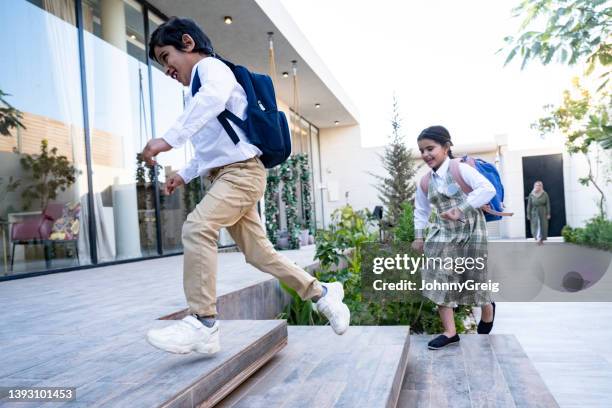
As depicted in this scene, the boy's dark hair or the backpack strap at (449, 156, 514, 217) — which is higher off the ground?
the boy's dark hair

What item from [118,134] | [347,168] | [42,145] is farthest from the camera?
[347,168]

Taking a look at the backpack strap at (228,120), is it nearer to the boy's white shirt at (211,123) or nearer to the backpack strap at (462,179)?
the boy's white shirt at (211,123)

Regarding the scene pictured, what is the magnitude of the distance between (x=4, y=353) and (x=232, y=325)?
3.23 ft

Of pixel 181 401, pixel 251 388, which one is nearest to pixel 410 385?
pixel 251 388

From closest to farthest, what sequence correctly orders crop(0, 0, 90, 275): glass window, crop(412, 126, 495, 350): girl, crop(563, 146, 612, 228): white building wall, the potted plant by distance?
crop(412, 126, 495, 350): girl, crop(0, 0, 90, 275): glass window, the potted plant, crop(563, 146, 612, 228): white building wall

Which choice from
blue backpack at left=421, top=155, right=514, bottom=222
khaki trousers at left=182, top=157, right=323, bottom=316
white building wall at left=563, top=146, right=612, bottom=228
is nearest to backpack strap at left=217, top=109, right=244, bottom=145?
khaki trousers at left=182, top=157, right=323, bottom=316

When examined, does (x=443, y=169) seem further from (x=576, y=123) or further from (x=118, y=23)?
(x=576, y=123)

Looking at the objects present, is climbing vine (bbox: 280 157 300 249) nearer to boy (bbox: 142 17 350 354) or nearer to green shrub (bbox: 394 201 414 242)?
green shrub (bbox: 394 201 414 242)

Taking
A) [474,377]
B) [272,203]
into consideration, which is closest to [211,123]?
[474,377]

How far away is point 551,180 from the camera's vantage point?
626 inches

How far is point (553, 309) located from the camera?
5.14 m

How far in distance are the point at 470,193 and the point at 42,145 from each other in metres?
4.73

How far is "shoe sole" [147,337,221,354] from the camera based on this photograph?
1.57 meters

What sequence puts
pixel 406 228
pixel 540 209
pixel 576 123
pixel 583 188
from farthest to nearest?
1. pixel 583 188
2. pixel 576 123
3. pixel 540 209
4. pixel 406 228
